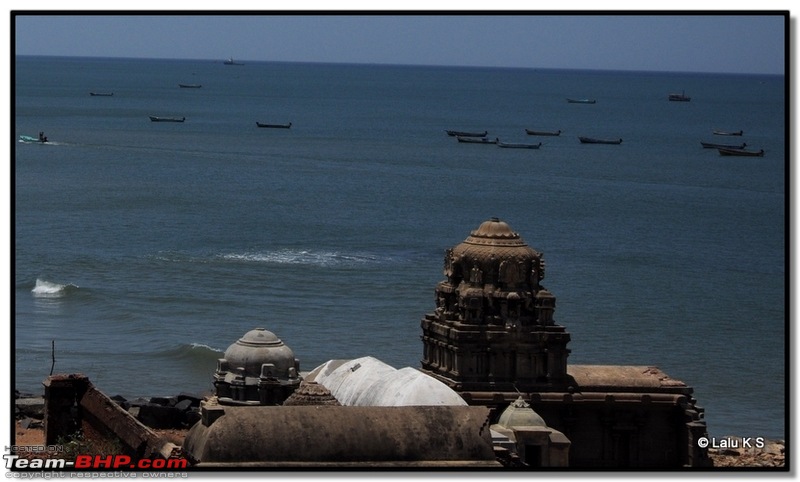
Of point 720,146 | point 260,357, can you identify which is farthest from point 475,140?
point 260,357

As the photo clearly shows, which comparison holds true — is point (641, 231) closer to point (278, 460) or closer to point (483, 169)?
point (483, 169)

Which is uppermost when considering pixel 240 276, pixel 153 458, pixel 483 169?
pixel 483 169

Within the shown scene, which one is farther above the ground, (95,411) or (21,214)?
(21,214)

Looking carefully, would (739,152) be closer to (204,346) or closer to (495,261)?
(204,346)

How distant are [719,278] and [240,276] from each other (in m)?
22.3

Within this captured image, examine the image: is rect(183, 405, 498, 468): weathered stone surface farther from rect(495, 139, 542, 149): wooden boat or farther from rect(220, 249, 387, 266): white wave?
rect(495, 139, 542, 149): wooden boat

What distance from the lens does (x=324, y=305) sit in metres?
89.0

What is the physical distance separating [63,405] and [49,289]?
45511mm

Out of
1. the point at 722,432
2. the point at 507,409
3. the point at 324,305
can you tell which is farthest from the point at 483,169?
the point at 507,409

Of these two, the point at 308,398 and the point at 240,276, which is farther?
the point at 240,276

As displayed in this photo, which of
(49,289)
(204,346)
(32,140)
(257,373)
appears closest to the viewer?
(257,373)

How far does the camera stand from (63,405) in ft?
158

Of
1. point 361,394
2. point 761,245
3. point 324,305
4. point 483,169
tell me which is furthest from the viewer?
point 483,169

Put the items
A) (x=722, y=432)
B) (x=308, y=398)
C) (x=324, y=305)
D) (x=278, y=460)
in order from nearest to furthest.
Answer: (x=278, y=460), (x=308, y=398), (x=722, y=432), (x=324, y=305)
